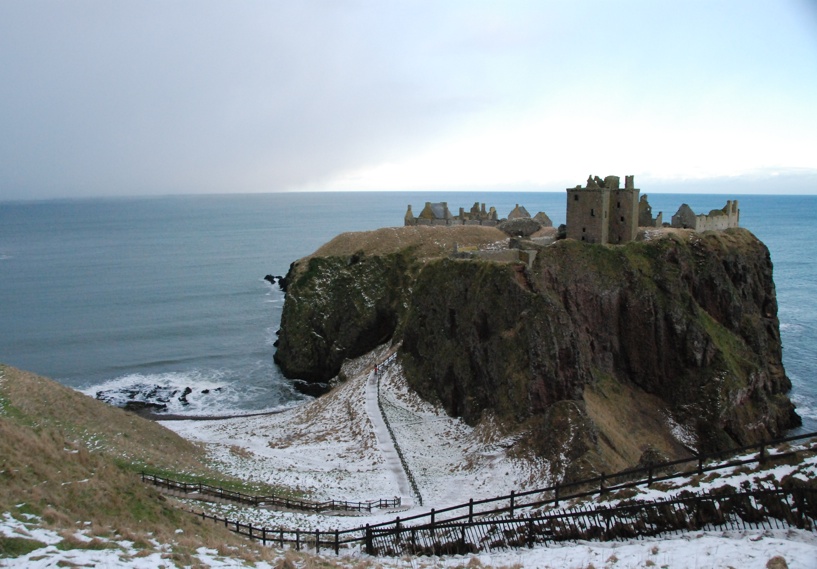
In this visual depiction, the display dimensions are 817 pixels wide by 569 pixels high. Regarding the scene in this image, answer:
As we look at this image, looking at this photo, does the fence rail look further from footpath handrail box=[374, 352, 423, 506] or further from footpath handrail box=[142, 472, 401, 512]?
footpath handrail box=[374, 352, 423, 506]

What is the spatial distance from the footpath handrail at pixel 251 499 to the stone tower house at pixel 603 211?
30241mm

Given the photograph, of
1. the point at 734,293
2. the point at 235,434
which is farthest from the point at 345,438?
the point at 734,293

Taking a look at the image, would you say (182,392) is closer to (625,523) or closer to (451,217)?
(451,217)

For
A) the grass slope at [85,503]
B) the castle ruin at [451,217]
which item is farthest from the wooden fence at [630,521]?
the castle ruin at [451,217]

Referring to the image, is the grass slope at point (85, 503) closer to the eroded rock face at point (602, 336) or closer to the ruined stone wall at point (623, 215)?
the eroded rock face at point (602, 336)

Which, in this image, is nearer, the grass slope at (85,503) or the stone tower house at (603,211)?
the grass slope at (85,503)

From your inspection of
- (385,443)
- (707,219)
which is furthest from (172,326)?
(707,219)

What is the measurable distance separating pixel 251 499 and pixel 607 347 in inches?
1167

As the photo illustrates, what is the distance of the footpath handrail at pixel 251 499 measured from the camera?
2777 cm

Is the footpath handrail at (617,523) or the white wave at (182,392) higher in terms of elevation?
the footpath handrail at (617,523)

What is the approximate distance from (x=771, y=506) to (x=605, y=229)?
36757mm

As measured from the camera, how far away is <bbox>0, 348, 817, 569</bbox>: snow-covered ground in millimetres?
14016

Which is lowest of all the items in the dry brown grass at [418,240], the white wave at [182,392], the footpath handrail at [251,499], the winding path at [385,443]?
the white wave at [182,392]

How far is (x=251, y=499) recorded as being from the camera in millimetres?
28062
